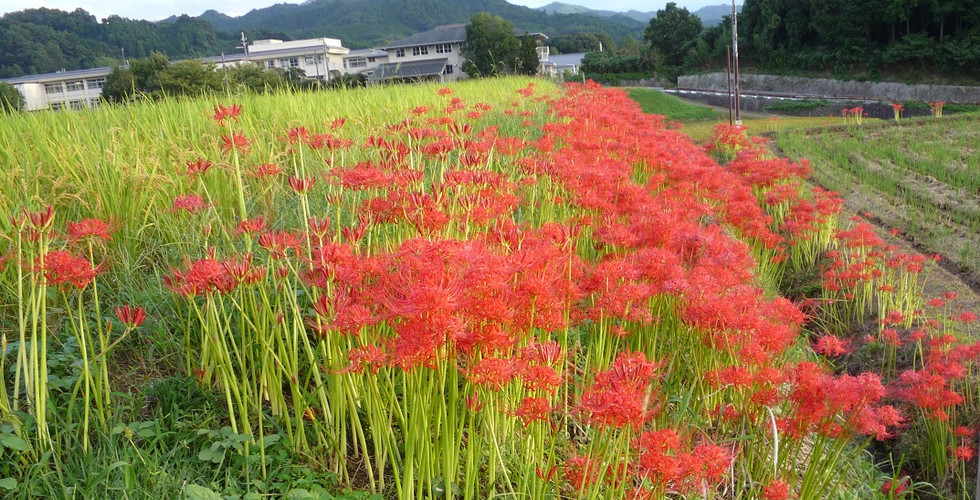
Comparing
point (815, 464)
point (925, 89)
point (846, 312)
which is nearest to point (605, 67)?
point (925, 89)

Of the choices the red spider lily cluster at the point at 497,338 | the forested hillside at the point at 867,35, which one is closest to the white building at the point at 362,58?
the forested hillside at the point at 867,35

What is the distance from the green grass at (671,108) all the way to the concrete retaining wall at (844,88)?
892 centimetres

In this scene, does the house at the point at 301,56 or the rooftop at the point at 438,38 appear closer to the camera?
the rooftop at the point at 438,38

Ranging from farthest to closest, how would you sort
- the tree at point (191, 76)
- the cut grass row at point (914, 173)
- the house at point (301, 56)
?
1. the house at point (301, 56)
2. the tree at point (191, 76)
3. the cut grass row at point (914, 173)

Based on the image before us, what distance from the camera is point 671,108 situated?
19844 mm

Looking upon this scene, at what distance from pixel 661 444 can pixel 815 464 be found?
1.17m

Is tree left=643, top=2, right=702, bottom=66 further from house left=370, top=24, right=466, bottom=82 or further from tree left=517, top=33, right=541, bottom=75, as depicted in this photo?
house left=370, top=24, right=466, bottom=82

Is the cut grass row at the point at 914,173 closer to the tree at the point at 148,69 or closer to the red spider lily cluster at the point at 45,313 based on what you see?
the red spider lily cluster at the point at 45,313

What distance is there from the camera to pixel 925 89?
22938 mm

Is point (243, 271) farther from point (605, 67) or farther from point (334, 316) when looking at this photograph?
point (605, 67)

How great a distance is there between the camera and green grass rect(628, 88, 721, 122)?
18.2 meters

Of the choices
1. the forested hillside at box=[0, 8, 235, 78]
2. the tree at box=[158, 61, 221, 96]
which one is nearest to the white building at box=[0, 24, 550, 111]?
the forested hillside at box=[0, 8, 235, 78]

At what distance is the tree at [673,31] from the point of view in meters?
41.1

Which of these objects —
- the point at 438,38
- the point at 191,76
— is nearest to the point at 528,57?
the point at 438,38
